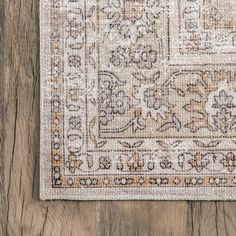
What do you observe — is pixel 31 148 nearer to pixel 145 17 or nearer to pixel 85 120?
pixel 85 120

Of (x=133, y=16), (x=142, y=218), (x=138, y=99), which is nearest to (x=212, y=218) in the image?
(x=142, y=218)

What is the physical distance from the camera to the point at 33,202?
98cm

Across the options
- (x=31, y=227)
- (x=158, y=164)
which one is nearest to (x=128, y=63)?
(x=158, y=164)

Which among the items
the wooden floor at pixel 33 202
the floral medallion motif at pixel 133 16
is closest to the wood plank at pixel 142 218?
the wooden floor at pixel 33 202

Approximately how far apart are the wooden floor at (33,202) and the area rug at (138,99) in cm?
2

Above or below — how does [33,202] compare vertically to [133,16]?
below

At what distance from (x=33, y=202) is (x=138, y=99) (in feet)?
Result: 0.84

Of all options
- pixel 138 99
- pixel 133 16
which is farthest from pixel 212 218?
pixel 133 16

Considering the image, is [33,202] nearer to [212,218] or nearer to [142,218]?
[142,218]

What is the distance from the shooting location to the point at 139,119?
0.96 m

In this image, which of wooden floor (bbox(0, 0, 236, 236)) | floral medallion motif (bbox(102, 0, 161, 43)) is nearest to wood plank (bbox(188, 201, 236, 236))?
wooden floor (bbox(0, 0, 236, 236))

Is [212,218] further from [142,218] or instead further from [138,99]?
[138,99]

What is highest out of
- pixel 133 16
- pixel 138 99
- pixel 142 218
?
pixel 133 16

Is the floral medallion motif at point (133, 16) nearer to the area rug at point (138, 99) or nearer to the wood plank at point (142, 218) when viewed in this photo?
the area rug at point (138, 99)
